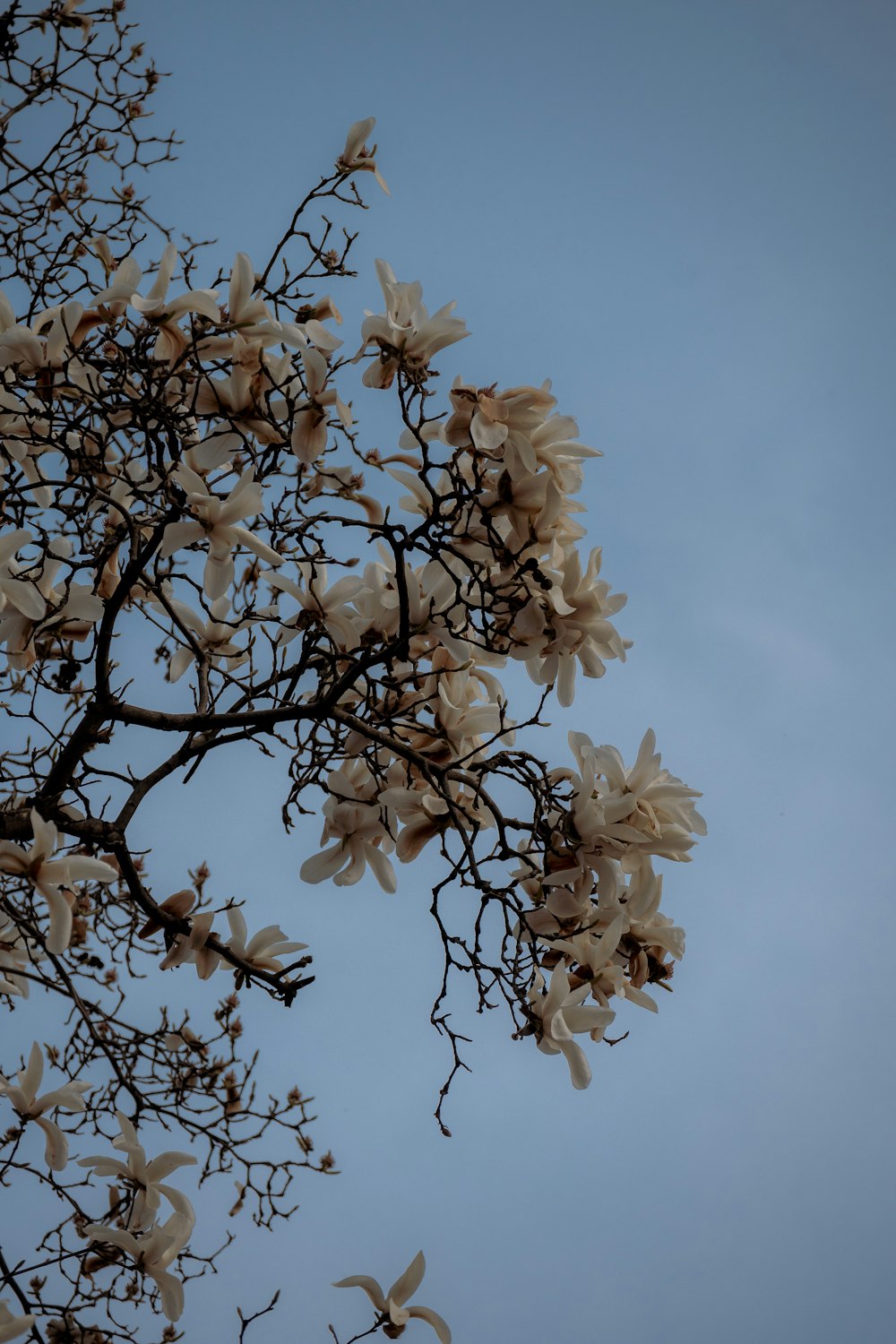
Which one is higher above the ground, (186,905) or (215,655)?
(215,655)

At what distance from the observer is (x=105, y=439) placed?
182cm

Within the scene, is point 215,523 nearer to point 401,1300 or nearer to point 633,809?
point 633,809

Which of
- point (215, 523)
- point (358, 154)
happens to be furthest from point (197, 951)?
point (358, 154)

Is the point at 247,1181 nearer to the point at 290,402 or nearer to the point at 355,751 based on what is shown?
the point at 355,751

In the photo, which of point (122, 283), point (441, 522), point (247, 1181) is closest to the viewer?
point (122, 283)

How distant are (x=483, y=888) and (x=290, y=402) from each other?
85cm

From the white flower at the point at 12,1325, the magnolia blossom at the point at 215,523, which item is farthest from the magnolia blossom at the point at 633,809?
the white flower at the point at 12,1325

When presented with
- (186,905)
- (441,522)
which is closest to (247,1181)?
(186,905)

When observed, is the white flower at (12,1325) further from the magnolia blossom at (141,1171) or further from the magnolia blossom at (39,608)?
the magnolia blossom at (39,608)

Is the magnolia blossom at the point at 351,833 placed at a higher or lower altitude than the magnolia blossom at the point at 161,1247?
higher

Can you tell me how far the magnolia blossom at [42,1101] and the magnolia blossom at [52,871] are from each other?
1.37ft

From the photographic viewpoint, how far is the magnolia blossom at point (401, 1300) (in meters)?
1.84

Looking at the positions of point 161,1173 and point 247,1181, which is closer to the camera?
point 161,1173

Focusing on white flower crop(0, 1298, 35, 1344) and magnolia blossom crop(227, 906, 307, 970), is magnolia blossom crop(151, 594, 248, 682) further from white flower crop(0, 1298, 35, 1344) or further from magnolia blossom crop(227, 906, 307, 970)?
white flower crop(0, 1298, 35, 1344)
